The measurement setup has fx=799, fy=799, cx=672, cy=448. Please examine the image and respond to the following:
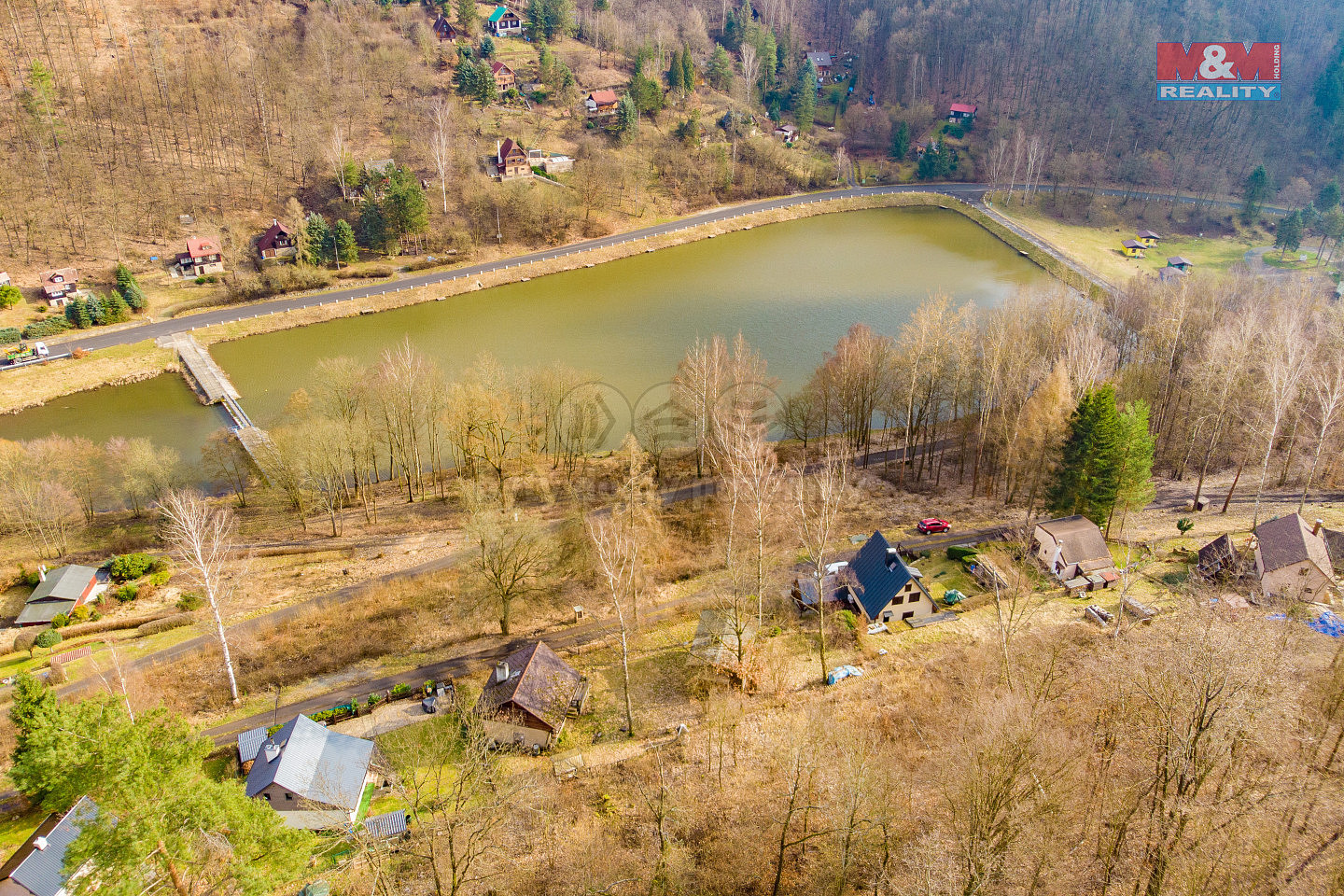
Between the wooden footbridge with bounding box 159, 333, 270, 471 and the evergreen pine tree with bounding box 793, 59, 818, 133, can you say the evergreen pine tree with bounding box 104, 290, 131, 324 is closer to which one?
the wooden footbridge with bounding box 159, 333, 270, 471

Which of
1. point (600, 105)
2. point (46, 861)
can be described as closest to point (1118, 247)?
point (600, 105)

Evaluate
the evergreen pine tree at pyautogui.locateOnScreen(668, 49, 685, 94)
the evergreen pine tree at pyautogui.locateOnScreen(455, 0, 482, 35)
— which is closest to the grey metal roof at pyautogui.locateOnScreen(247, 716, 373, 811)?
the evergreen pine tree at pyautogui.locateOnScreen(668, 49, 685, 94)

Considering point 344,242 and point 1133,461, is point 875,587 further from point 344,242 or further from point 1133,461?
point 344,242

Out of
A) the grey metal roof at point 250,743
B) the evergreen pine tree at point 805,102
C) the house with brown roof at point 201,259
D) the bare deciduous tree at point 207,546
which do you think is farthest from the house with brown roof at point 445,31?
the grey metal roof at point 250,743

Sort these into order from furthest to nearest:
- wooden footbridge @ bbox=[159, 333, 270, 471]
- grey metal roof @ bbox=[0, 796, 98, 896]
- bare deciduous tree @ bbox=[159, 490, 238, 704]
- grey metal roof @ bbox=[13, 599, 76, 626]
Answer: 1. wooden footbridge @ bbox=[159, 333, 270, 471]
2. grey metal roof @ bbox=[13, 599, 76, 626]
3. bare deciduous tree @ bbox=[159, 490, 238, 704]
4. grey metal roof @ bbox=[0, 796, 98, 896]

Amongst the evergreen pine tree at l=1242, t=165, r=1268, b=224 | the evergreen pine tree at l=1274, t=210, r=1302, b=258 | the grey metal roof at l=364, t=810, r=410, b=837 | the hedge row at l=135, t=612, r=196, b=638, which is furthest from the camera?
the evergreen pine tree at l=1242, t=165, r=1268, b=224

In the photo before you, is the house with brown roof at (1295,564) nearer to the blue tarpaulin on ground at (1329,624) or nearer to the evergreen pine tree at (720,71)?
the blue tarpaulin on ground at (1329,624)

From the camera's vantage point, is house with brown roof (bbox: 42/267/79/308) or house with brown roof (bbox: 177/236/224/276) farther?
house with brown roof (bbox: 177/236/224/276)

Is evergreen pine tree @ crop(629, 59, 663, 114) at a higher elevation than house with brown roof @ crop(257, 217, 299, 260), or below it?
higher
